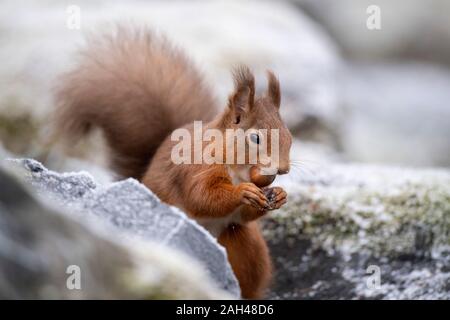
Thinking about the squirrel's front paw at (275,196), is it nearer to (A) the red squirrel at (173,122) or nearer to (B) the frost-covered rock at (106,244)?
(A) the red squirrel at (173,122)

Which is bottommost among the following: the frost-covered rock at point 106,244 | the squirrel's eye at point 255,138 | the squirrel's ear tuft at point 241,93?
the frost-covered rock at point 106,244

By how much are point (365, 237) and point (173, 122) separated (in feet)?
2.97

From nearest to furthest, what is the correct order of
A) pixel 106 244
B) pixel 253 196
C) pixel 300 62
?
pixel 106 244
pixel 253 196
pixel 300 62

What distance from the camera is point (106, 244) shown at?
185cm

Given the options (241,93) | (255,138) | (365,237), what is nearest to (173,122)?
(241,93)

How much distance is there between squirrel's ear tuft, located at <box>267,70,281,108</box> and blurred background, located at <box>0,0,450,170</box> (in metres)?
1.23

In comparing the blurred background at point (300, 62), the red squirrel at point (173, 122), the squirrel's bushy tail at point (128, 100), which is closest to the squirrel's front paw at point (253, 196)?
the red squirrel at point (173, 122)

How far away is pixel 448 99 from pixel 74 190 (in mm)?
6832

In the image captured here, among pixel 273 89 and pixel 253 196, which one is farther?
pixel 273 89

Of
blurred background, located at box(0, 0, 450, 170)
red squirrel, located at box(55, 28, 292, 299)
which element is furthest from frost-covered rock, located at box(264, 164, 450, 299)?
blurred background, located at box(0, 0, 450, 170)

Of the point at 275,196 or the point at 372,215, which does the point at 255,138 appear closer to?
the point at 275,196

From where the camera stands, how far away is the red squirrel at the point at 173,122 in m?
2.65

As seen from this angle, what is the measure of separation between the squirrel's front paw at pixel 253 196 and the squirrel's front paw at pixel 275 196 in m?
0.03

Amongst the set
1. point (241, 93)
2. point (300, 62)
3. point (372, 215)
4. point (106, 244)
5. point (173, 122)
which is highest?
point (300, 62)
